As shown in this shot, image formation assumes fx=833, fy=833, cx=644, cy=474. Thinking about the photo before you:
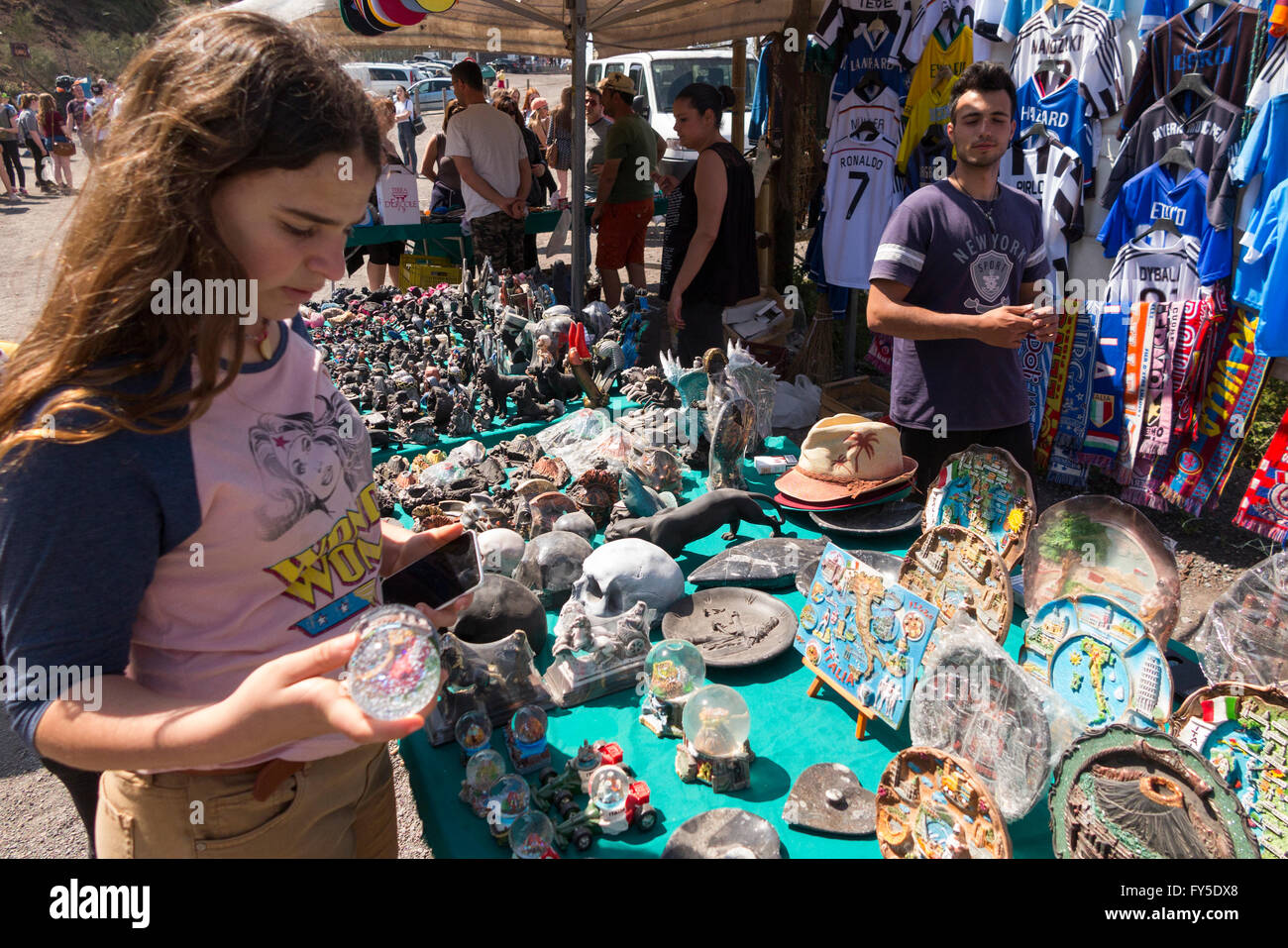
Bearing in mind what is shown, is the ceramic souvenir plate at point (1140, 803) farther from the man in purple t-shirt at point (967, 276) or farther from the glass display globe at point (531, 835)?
the man in purple t-shirt at point (967, 276)

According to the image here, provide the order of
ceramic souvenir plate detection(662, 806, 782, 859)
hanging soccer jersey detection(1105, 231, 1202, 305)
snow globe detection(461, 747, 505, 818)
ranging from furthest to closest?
hanging soccer jersey detection(1105, 231, 1202, 305), snow globe detection(461, 747, 505, 818), ceramic souvenir plate detection(662, 806, 782, 859)

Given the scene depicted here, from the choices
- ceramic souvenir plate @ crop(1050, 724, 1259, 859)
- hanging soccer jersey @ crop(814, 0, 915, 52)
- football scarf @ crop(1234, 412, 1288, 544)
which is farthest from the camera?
hanging soccer jersey @ crop(814, 0, 915, 52)

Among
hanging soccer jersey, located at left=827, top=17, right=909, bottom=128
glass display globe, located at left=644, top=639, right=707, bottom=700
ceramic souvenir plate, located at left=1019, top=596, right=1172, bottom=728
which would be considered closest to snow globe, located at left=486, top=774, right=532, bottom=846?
glass display globe, located at left=644, top=639, right=707, bottom=700

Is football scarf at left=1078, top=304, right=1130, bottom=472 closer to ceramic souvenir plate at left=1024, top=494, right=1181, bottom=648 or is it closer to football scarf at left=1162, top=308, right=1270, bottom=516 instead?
football scarf at left=1162, top=308, right=1270, bottom=516

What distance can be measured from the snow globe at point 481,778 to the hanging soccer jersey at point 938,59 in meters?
4.80

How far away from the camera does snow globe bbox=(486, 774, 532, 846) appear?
6.81 ft

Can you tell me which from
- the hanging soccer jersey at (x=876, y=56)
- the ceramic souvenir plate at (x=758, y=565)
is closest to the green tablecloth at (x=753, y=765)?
the ceramic souvenir plate at (x=758, y=565)

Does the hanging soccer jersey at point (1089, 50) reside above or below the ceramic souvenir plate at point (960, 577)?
above

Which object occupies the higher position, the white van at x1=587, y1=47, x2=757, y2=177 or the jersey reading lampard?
the white van at x1=587, y1=47, x2=757, y2=177

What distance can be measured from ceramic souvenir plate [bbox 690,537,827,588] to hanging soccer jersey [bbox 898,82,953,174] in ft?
11.1

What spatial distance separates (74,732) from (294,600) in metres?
0.30

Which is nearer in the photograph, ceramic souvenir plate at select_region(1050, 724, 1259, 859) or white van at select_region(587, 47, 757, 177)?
ceramic souvenir plate at select_region(1050, 724, 1259, 859)

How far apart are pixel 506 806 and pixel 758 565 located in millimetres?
1386

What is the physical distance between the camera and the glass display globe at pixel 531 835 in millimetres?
2002
